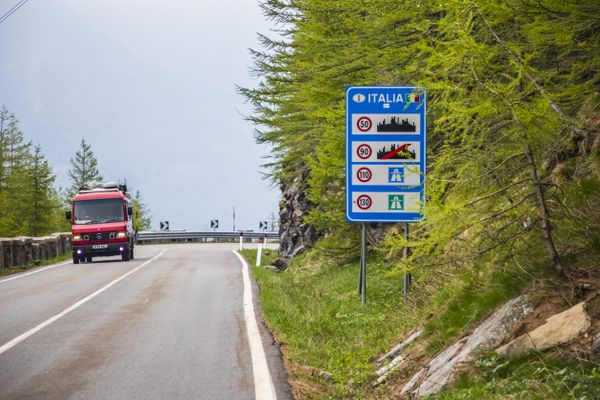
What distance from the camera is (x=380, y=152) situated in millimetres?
11789

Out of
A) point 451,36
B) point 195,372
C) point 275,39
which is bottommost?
point 195,372

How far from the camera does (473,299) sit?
6609mm

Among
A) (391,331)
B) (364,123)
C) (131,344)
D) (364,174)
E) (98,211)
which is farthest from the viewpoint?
(98,211)

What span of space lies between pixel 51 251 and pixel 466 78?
3234 centimetres

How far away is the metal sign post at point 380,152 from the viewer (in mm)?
11469

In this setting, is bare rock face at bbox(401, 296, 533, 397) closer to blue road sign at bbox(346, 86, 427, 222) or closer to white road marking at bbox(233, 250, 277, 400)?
white road marking at bbox(233, 250, 277, 400)

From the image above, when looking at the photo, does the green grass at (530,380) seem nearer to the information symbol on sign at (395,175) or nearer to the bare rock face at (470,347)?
the bare rock face at (470,347)

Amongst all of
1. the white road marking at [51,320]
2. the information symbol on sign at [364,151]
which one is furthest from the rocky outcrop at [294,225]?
the information symbol on sign at [364,151]

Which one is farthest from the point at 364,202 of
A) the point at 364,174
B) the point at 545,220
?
the point at 545,220

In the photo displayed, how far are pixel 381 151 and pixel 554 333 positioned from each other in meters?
7.20

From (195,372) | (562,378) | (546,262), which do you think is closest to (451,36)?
(546,262)

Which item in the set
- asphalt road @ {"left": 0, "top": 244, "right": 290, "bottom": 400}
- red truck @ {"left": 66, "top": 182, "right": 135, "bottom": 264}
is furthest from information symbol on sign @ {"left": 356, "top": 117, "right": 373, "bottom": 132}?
red truck @ {"left": 66, "top": 182, "right": 135, "bottom": 264}

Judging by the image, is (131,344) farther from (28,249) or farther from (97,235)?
Answer: (28,249)

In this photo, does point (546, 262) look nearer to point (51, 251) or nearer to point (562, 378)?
point (562, 378)
